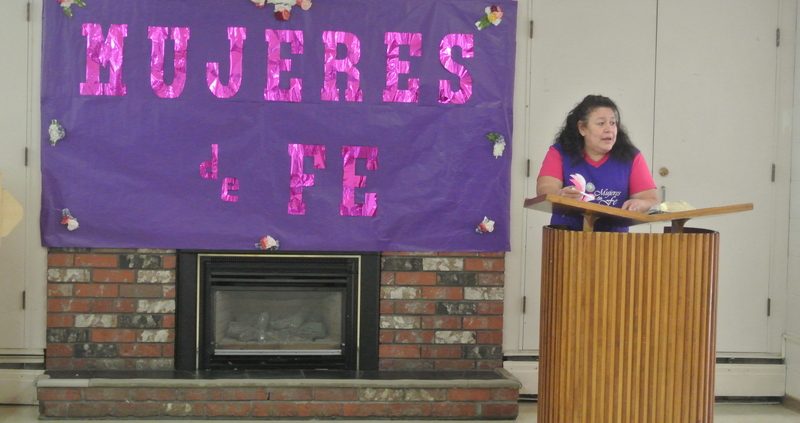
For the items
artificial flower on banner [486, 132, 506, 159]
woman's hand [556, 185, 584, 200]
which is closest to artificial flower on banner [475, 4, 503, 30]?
artificial flower on banner [486, 132, 506, 159]

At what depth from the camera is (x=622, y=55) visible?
14.8ft

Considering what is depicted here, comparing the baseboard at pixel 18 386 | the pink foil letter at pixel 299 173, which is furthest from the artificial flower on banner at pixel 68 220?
the pink foil letter at pixel 299 173

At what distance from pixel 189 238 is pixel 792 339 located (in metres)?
3.16

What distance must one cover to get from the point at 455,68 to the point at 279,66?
875mm

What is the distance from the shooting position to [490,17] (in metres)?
4.34

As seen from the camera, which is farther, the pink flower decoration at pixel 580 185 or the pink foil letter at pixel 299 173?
the pink foil letter at pixel 299 173

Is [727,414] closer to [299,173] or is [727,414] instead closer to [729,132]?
[729,132]

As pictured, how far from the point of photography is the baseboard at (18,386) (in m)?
4.22

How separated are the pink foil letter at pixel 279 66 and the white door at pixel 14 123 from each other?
117 cm

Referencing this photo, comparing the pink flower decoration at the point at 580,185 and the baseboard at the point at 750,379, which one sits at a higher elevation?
the pink flower decoration at the point at 580,185

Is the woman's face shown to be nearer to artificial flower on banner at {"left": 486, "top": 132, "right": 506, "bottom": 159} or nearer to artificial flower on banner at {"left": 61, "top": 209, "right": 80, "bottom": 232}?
artificial flower on banner at {"left": 486, "top": 132, "right": 506, "bottom": 159}

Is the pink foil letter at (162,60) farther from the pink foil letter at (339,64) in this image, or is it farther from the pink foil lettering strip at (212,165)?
the pink foil letter at (339,64)

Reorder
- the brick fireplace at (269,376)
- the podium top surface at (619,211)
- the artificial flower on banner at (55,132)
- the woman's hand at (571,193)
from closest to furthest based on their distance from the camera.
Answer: the podium top surface at (619,211) → the woman's hand at (571,193) → the brick fireplace at (269,376) → the artificial flower on banner at (55,132)

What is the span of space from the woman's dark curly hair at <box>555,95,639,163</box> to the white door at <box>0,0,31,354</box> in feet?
8.55
